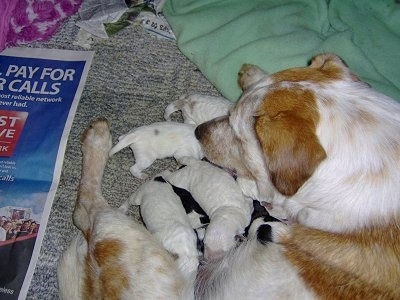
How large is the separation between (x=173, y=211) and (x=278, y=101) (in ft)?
2.34

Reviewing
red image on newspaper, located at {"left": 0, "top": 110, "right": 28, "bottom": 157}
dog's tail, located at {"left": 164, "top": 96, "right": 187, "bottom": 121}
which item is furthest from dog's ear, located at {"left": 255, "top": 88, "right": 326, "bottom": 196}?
red image on newspaper, located at {"left": 0, "top": 110, "right": 28, "bottom": 157}

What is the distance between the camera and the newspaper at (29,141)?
8.63ft

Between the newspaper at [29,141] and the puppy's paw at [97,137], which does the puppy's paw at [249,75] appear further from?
the newspaper at [29,141]

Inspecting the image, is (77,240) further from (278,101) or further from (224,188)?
(278,101)

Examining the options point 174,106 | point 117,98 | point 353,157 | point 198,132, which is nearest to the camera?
point 353,157

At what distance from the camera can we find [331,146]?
70.7 inches

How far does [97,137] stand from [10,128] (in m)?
0.52

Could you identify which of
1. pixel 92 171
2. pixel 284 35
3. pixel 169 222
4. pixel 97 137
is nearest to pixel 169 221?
pixel 169 222

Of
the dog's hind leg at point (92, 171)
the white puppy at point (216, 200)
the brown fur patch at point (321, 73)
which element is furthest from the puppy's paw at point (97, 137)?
the brown fur patch at point (321, 73)

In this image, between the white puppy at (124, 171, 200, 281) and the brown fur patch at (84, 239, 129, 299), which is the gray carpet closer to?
the white puppy at (124, 171, 200, 281)

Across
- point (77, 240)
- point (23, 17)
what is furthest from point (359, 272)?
point (23, 17)

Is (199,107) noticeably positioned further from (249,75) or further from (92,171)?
(92,171)

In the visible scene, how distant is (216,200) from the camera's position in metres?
2.32

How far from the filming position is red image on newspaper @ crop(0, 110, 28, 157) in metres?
2.87
